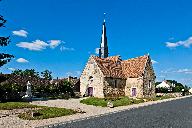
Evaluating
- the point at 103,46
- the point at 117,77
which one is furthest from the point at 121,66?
the point at 103,46

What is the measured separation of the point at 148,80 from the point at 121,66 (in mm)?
5812

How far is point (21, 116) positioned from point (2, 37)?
14.2m

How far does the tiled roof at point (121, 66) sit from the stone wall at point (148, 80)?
1302 millimetres

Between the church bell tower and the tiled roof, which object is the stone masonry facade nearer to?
the tiled roof

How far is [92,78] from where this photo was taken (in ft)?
171

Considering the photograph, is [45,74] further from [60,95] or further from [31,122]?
[31,122]

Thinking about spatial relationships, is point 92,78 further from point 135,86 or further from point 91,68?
point 135,86

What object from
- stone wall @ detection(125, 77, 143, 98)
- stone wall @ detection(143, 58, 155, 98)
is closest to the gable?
stone wall @ detection(125, 77, 143, 98)

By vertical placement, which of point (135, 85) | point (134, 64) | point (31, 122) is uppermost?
point (134, 64)

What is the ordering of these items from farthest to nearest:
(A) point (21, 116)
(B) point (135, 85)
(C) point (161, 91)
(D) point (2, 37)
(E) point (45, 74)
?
(E) point (45, 74) < (C) point (161, 91) < (B) point (135, 85) < (D) point (2, 37) < (A) point (21, 116)

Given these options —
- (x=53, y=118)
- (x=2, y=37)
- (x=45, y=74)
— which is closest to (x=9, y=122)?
(x=53, y=118)

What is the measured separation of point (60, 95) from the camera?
168 feet

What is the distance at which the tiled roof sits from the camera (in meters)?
50.9

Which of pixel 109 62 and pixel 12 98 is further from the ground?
pixel 109 62
